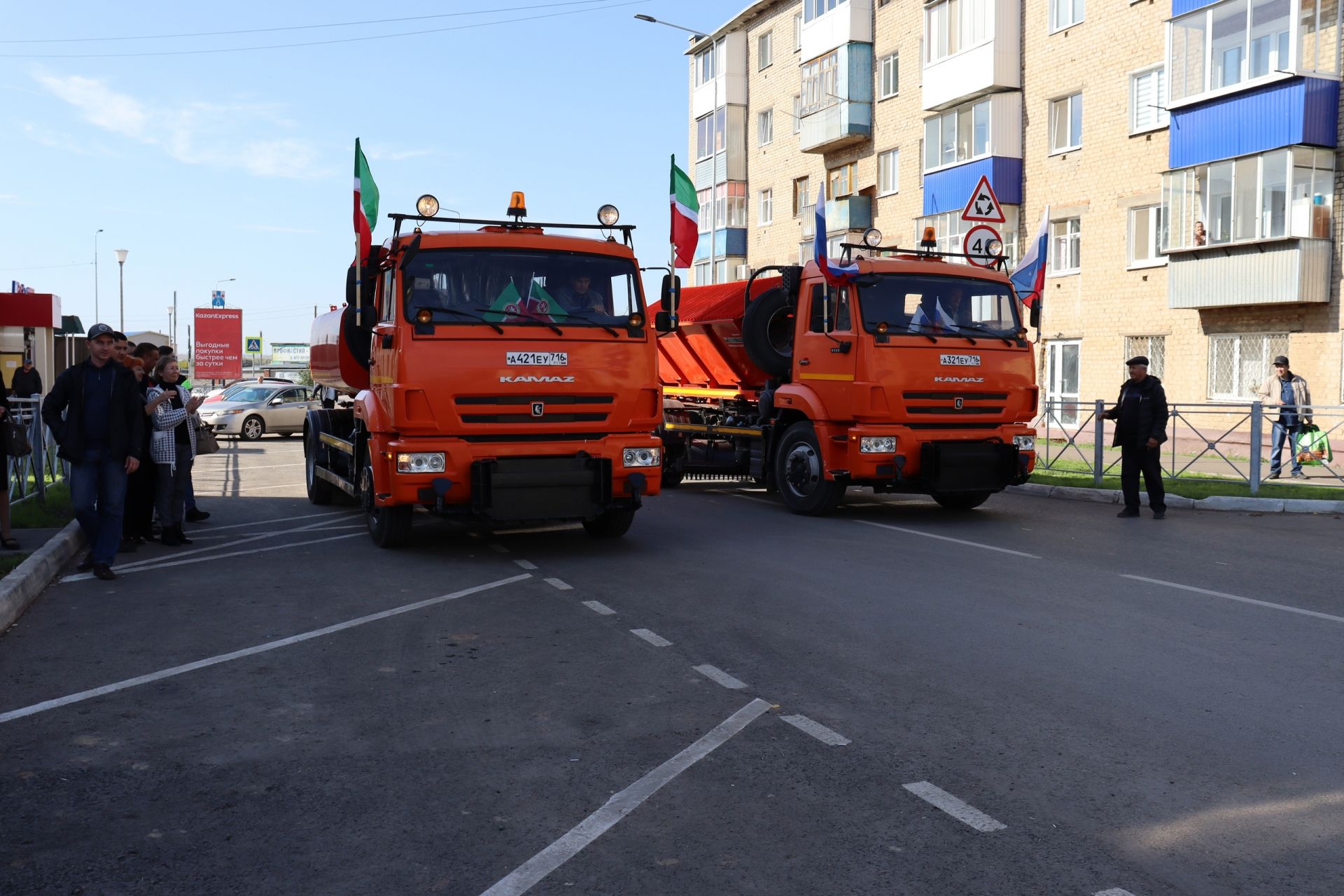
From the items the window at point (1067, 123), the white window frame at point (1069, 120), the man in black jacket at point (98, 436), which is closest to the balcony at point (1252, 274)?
the white window frame at point (1069, 120)

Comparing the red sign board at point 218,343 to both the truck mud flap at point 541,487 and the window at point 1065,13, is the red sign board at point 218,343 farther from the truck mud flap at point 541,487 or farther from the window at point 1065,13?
the truck mud flap at point 541,487

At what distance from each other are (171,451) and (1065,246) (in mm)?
23042

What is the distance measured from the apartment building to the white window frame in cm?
6

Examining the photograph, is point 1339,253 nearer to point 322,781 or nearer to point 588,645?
point 588,645

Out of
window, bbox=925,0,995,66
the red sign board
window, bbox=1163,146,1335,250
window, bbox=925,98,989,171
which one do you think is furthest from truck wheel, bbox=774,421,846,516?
A: the red sign board

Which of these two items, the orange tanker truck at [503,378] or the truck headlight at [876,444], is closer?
the orange tanker truck at [503,378]

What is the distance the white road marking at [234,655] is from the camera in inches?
222

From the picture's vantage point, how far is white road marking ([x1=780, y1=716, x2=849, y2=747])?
505 cm

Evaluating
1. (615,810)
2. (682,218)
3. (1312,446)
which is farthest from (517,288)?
(1312,446)

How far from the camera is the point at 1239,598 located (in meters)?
8.41

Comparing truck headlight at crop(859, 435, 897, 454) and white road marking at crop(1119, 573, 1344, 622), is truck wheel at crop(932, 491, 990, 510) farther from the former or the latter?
white road marking at crop(1119, 573, 1344, 622)

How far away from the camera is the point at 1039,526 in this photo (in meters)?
12.6

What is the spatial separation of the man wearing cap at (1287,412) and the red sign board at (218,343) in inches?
1273

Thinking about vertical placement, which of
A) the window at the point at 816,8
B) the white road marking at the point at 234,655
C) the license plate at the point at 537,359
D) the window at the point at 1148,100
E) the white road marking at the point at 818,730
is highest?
the window at the point at 816,8
